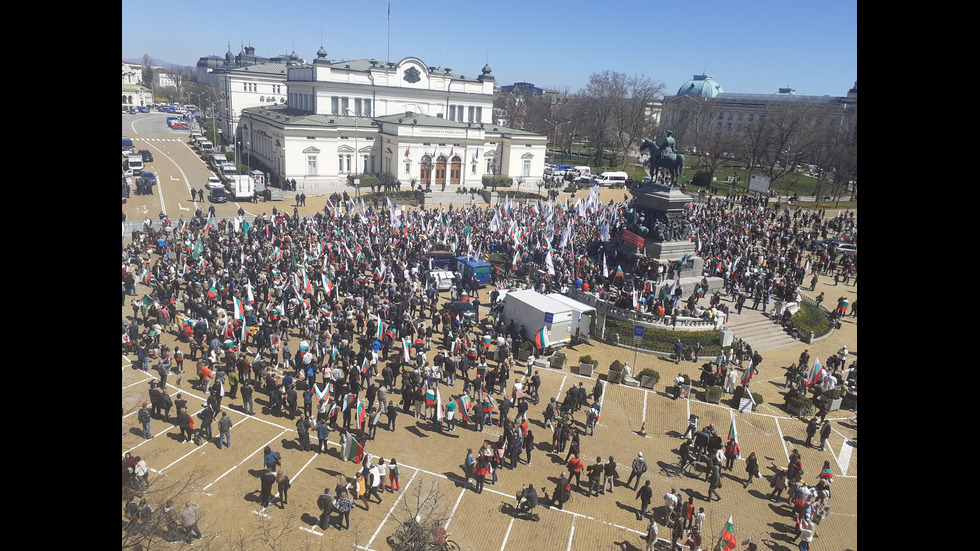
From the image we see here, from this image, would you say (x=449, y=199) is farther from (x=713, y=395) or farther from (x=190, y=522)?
(x=190, y=522)

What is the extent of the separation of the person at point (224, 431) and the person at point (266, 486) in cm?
290

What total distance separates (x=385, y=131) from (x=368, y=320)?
43671 millimetres

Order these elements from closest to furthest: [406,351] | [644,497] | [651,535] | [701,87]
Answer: [651,535] < [644,497] < [406,351] < [701,87]

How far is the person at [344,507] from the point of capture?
43.1ft

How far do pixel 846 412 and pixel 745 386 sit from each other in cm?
375

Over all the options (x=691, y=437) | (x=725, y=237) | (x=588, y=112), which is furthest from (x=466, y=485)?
(x=588, y=112)

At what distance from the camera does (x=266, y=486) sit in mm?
13414

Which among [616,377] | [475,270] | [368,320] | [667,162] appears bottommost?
[616,377]

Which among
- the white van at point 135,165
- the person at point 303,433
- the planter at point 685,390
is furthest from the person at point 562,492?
the white van at point 135,165

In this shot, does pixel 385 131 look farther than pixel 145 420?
Yes

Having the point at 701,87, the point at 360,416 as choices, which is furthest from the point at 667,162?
the point at 701,87

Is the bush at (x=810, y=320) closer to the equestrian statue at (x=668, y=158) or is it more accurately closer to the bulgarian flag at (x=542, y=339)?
the equestrian statue at (x=668, y=158)
